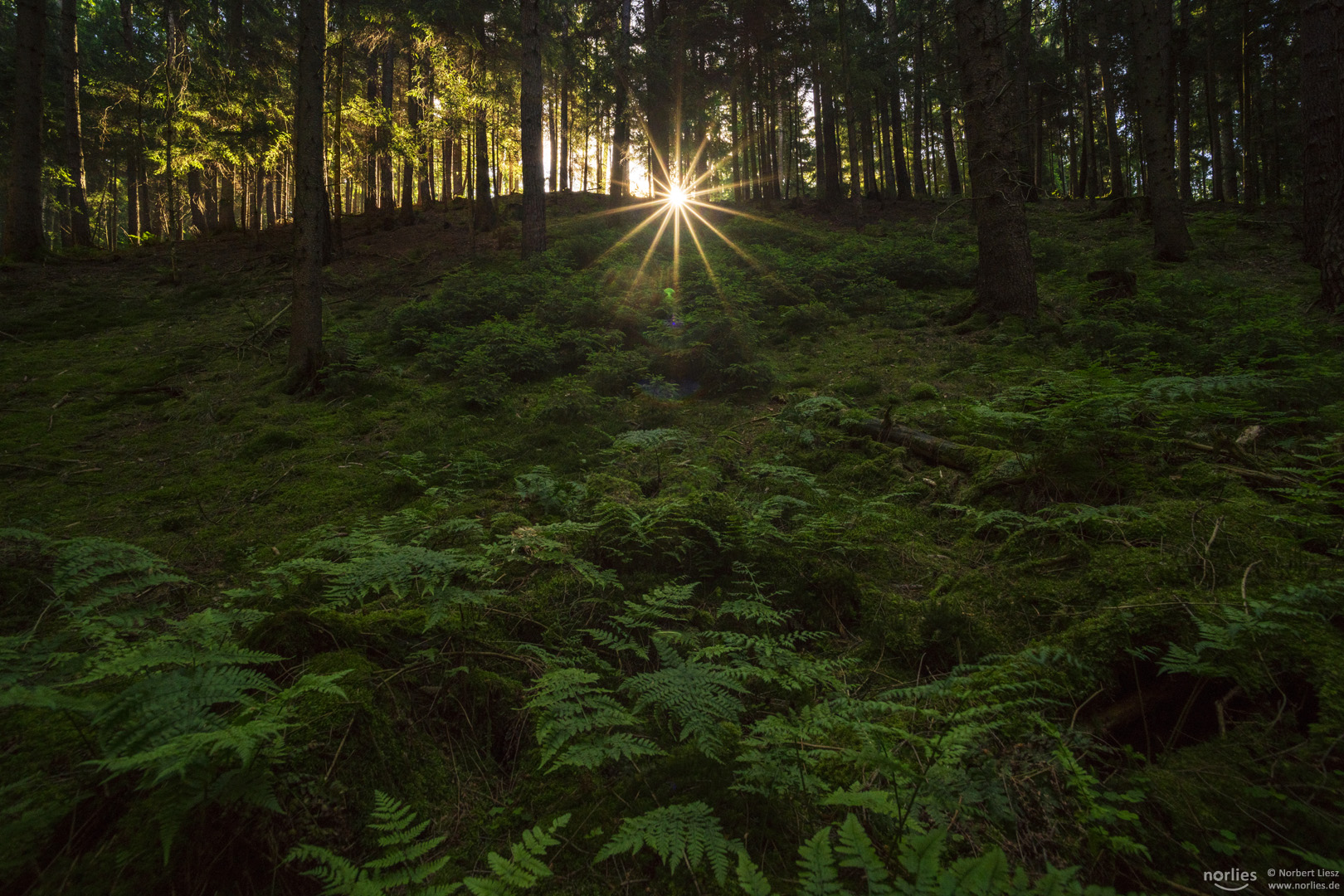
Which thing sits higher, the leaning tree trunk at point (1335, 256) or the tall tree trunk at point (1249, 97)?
the tall tree trunk at point (1249, 97)

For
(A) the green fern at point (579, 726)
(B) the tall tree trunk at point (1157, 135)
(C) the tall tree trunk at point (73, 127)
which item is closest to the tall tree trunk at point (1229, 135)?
(B) the tall tree trunk at point (1157, 135)

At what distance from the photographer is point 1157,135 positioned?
35.3 ft

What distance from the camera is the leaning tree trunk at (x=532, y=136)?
1207 centimetres

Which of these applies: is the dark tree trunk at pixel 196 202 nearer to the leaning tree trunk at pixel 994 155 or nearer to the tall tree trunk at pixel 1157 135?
the leaning tree trunk at pixel 994 155

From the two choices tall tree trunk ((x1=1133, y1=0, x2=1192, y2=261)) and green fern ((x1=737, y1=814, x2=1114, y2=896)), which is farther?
tall tree trunk ((x1=1133, y1=0, x2=1192, y2=261))

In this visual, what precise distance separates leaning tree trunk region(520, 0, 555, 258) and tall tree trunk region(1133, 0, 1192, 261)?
40.4 ft

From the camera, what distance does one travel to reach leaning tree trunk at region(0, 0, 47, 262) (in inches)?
483

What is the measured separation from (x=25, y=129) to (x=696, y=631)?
1967 cm

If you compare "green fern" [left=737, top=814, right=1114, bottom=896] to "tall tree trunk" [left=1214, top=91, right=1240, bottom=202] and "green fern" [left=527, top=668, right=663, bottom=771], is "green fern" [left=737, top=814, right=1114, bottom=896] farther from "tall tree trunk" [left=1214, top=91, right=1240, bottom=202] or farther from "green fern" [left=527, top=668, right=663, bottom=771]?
"tall tree trunk" [left=1214, top=91, right=1240, bottom=202]

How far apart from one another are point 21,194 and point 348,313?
9158 mm

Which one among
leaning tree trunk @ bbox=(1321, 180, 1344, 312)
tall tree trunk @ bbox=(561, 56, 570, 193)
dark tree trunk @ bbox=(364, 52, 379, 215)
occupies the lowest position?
leaning tree trunk @ bbox=(1321, 180, 1344, 312)

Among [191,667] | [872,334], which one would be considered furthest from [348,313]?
[191,667]

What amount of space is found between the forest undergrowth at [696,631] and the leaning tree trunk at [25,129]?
10.3 metres

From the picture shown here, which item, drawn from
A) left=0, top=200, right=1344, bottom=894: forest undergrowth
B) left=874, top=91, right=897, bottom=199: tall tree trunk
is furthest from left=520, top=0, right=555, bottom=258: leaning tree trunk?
left=874, top=91, right=897, bottom=199: tall tree trunk
